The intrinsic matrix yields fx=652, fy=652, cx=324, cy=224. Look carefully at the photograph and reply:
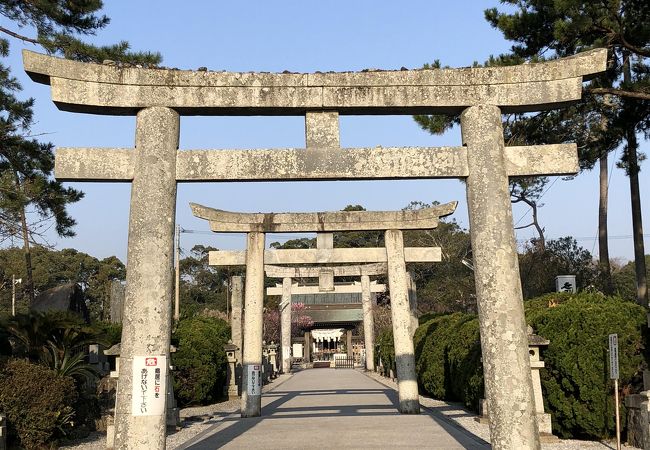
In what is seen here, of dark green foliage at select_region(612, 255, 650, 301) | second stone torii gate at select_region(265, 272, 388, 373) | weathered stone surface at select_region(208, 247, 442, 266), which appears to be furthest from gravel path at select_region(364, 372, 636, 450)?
dark green foliage at select_region(612, 255, 650, 301)

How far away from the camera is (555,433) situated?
37.2 ft

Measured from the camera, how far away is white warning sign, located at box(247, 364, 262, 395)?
1544 cm

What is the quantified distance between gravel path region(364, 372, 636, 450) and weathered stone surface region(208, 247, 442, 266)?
4122mm

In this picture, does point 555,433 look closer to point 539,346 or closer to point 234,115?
point 539,346

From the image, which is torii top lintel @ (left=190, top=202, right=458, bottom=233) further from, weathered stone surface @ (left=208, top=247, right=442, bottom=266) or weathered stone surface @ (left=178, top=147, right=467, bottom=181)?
weathered stone surface @ (left=178, top=147, right=467, bottom=181)

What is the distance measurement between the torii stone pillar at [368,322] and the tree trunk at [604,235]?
12.2 meters

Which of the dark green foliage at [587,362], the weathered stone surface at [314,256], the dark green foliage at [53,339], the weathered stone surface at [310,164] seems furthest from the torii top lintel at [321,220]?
the weathered stone surface at [310,164]

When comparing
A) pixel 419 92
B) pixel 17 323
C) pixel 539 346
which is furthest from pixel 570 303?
pixel 17 323

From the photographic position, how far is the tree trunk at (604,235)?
798 inches

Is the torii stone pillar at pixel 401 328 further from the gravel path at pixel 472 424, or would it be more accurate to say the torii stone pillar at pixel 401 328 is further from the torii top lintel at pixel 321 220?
the gravel path at pixel 472 424

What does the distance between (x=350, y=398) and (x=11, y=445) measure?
10417 mm

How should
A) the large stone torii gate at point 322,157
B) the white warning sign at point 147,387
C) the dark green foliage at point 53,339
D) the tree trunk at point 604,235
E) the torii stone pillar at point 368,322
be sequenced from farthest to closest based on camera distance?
the torii stone pillar at point 368,322 → the tree trunk at point 604,235 → the dark green foliage at point 53,339 → the large stone torii gate at point 322,157 → the white warning sign at point 147,387

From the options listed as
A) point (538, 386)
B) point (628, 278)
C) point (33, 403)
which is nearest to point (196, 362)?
point (33, 403)

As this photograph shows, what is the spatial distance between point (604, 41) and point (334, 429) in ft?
30.4
